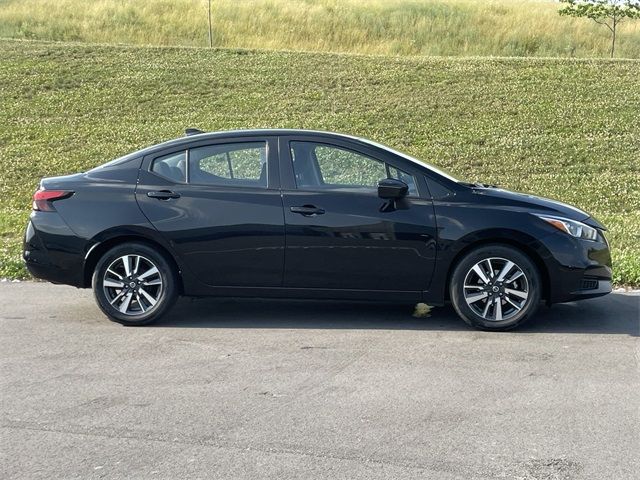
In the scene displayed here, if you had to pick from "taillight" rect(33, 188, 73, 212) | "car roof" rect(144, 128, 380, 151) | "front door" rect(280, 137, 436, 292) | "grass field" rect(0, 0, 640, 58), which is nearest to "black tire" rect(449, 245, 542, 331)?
"front door" rect(280, 137, 436, 292)

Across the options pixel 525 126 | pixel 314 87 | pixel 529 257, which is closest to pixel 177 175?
pixel 529 257

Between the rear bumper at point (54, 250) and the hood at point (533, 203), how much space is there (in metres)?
3.16

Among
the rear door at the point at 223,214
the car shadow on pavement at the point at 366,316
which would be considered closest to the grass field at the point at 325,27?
the car shadow on pavement at the point at 366,316

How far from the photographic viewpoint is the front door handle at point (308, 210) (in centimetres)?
779

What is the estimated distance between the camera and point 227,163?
812 centimetres

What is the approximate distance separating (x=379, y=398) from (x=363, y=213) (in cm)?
209

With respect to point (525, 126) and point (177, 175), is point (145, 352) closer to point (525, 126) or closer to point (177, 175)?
point (177, 175)

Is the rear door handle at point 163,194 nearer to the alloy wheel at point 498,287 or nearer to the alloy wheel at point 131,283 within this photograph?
the alloy wheel at point 131,283

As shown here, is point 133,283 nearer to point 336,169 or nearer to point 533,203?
point 336,169

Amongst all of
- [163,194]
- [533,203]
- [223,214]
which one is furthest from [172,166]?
[533,203]

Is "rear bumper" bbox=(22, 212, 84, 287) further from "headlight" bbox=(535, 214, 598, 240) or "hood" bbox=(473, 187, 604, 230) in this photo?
"headlight" bbox=(535, 214, 598, 240)

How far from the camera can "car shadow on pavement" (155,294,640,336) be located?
7.91 m

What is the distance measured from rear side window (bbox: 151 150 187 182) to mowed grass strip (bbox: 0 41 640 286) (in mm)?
5239

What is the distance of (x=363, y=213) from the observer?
25.4ft
